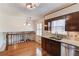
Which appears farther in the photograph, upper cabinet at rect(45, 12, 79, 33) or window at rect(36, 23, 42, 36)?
window at rect(36, 23, 42, 36)

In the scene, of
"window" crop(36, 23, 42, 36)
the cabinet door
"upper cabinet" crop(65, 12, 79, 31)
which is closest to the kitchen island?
the cabinet door

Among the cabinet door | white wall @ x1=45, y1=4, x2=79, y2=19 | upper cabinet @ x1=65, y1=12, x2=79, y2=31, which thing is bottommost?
the cabinet door

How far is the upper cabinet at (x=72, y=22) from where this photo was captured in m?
2.72

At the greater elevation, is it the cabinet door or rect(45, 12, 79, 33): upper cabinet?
rect(45, 12, 79, 33): upper cabinet

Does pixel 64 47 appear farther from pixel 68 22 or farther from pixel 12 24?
pixel 12 24

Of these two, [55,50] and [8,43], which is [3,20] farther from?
[55,50]

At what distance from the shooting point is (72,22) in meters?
2.87

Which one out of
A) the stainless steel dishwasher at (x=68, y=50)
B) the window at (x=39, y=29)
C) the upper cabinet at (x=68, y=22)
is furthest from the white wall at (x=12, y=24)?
the stainless steel dishwasher at (x=68, y=50)

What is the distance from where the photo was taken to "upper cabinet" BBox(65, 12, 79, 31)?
2.72 m

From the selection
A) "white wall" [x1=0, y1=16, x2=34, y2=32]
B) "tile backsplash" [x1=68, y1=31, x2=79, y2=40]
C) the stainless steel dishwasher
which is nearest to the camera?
the stainless steel dishwasher

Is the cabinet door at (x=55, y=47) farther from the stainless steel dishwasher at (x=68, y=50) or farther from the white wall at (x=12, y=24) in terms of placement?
the white wall at (x=12, y=24)

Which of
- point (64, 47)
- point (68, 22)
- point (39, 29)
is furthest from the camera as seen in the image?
point (39, 29)

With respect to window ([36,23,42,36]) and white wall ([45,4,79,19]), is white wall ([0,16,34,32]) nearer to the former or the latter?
window ([36,23,42,36])

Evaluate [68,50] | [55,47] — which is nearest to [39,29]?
[55,47]
